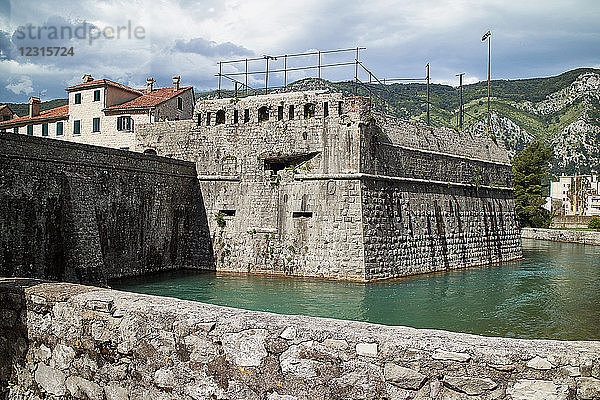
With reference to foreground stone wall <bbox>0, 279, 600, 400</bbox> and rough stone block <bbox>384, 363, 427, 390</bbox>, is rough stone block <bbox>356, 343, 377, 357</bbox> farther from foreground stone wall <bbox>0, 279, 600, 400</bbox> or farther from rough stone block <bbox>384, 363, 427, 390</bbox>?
rough stone block <bbox>384, 363, 427, 390</bbox>

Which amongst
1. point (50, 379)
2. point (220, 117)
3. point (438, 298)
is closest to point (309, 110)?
point (220, 117)

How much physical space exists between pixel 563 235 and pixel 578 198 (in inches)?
1658

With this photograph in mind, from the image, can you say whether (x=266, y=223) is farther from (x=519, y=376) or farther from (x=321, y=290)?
(x=519, y=376)

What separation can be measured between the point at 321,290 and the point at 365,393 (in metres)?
13.4

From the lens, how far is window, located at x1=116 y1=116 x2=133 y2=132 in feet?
92.7

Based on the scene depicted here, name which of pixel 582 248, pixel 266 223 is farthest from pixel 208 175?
pixel 582 248

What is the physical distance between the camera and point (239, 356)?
11.6 feet

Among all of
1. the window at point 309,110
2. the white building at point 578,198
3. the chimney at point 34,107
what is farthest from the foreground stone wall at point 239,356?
the white building at point 578,198

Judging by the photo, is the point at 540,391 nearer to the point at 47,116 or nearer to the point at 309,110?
the point at 309,110

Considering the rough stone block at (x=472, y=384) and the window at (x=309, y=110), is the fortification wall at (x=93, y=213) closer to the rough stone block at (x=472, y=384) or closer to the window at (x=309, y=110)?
the window at (x=309, y=110)

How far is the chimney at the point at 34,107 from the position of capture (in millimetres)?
32469

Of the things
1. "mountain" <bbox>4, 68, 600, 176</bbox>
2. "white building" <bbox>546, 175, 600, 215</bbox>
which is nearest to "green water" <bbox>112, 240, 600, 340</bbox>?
"white building" <bbox>546, 175, 600, 215</bbox>

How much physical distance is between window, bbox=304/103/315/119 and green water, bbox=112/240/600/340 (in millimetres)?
6042

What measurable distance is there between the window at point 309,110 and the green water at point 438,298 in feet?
19.8
